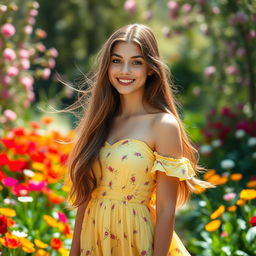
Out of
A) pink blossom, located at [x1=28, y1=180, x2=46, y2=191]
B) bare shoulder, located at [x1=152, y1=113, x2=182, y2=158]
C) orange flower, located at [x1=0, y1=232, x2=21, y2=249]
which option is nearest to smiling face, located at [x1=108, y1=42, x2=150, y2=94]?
bare shoulder, located at [x1=152, y1=113, x2=182, y2=158]

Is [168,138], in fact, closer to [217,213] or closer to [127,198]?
[127,198]

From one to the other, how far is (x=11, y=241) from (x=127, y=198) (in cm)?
64

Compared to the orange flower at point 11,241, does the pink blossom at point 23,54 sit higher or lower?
higher

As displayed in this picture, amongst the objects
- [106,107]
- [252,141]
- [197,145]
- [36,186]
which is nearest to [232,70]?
[197,145]

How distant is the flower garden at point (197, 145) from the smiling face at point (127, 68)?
46 centimetres

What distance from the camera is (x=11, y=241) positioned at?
8.71ft

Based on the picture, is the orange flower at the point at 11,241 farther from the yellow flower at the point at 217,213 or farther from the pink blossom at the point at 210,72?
the pink blossom at the point at 210,72

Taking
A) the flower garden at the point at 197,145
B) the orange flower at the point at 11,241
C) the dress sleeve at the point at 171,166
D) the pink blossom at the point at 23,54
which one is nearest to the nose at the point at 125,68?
the dress sleeve at the point at 171,166

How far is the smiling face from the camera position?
2412 millimetres

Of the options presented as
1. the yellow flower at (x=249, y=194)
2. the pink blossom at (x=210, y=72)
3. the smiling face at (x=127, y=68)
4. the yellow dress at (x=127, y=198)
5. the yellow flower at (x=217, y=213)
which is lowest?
the pink blossom at (x=210, y=72)

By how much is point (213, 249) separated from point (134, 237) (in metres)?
1.18

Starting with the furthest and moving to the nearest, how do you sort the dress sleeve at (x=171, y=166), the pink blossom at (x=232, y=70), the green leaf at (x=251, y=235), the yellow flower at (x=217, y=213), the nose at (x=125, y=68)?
the pink blossom at (x=232, y=70)
the green leaf at (x=251, y=235)
the yellow flower at (x=217, y=213)
the nose at (x=125, y=68)
the dress sleeve at (x=171, y=166)

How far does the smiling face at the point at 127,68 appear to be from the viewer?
95.0 inches

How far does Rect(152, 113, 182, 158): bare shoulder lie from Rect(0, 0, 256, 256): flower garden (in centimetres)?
57
